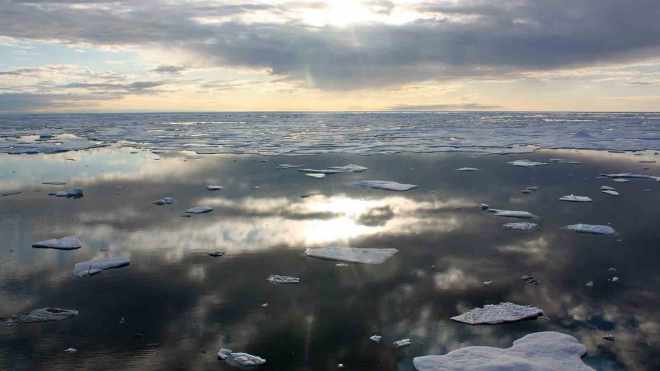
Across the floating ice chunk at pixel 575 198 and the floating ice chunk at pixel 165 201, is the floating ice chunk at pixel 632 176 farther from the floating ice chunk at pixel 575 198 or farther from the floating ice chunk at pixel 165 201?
the floating ice chunk at pixel 165 201

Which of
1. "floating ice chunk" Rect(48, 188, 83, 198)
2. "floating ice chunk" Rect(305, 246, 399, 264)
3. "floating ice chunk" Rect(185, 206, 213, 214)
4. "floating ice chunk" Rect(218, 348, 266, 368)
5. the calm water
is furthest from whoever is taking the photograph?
"floating ice chunk" Rect(48, 188, 83, 198)

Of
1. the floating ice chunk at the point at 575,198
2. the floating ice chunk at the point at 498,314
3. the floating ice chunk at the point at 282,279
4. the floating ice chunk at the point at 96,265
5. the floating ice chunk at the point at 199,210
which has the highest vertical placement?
the floating ice chunk at the point at 199,210

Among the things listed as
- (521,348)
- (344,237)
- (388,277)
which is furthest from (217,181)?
(521,348)

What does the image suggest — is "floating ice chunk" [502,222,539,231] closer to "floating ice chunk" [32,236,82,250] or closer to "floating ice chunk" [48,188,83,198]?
"floating ice chunk" [32,236,82,250]

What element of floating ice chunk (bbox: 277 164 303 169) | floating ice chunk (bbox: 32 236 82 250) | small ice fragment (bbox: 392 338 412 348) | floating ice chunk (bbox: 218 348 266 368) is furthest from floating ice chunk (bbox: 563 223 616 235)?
floating ice chunk (bbox: 277 164 303 169)

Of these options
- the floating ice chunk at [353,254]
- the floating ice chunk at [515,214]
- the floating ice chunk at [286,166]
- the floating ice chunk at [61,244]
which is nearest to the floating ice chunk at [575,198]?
the floating ice chunk at [515,214]

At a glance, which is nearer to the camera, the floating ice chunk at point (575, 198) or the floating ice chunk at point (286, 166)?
the floating ice chunk at point (575, 198)

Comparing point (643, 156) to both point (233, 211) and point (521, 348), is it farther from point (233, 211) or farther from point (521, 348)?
point (521, 348)
